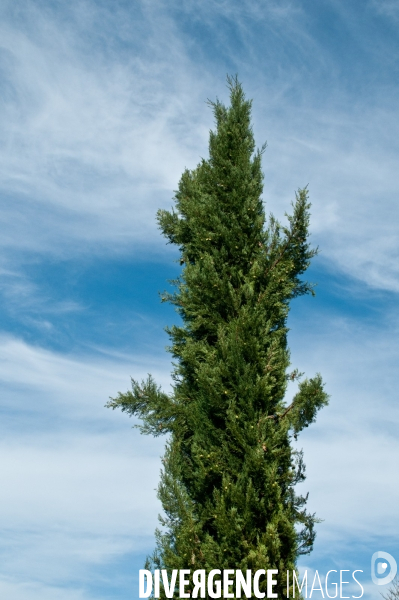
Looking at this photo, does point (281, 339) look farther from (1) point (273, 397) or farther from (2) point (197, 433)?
(2) point (197, 433)

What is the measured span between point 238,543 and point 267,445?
1.42 m

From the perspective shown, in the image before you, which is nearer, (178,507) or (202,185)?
(178,507)

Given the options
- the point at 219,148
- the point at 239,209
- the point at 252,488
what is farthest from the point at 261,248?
the point at 252,488

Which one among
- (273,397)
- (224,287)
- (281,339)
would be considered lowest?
(273,397)

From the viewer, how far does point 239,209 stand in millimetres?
10492

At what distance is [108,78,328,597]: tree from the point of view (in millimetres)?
8016

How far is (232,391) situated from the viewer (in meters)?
8.74

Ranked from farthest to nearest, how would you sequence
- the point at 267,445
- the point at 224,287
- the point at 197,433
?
the point at 224,287
the point at 197,433
the point at 267,445

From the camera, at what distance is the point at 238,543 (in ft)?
25.4

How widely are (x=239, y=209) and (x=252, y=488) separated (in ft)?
16.7

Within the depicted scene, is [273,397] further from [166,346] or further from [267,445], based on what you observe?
[166,346]

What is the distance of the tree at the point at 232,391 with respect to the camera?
8.02 metres

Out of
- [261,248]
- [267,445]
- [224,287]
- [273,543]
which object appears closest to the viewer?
[273,543]

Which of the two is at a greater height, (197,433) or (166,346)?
(166,346)
